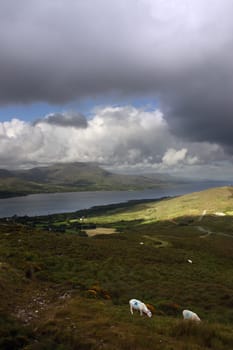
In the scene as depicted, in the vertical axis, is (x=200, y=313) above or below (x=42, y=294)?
below

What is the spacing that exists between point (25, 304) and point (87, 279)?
8808mm

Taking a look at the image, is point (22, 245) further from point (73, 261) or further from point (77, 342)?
point (77, 342)

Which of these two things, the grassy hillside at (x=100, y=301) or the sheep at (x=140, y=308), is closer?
the grassy hillside at (x=100, y=301)

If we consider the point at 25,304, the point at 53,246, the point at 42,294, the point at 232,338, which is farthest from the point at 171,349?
the point at 53,246

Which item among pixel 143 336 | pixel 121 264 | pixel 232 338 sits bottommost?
pixel 121 264

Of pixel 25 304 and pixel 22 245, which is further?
pixel 22 245

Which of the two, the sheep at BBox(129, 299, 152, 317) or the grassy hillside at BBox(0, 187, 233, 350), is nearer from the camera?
the grassy hillside at BBox(0, 187, 233, 350)

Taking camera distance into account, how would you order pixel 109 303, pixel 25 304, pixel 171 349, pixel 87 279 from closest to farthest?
1. pixel 171 349
2. pixel 25 304
3. pixel 109 303
4. pixel 87 279

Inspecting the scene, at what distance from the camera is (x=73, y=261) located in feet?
104

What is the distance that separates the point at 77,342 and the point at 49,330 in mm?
2062

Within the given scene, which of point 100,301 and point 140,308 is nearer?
point 140,308

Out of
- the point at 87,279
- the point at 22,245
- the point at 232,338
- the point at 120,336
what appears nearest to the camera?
the point at 120,336

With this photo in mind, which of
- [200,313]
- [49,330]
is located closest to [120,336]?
[49,330]

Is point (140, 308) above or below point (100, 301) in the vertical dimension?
above
